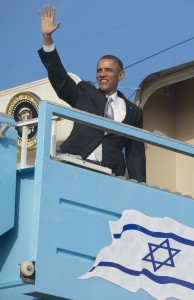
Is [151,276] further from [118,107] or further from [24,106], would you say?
[24,106]

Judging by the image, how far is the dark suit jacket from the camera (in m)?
6.63

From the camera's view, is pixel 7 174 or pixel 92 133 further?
pixel 92 133

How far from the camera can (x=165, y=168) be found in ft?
28.9

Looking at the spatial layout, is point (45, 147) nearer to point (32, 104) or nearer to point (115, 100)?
point (115, 100)

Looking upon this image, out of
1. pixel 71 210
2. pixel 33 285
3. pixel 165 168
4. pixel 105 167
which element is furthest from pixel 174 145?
pixel 165 168

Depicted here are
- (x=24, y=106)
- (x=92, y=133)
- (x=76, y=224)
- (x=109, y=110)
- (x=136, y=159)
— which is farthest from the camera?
(x=24, y=106)

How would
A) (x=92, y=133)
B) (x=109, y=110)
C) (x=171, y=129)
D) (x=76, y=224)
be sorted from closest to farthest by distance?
(x=76, y=224)
(x=92, y=133)
(x=109, y=110)
(x=171, y=129)

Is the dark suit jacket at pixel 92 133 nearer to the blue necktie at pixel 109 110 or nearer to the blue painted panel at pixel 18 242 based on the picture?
the blue necktie at pixel 109 110

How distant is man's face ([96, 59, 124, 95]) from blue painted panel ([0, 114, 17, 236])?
0.94 metres

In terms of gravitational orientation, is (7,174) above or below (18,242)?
above

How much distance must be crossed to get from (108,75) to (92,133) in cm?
49

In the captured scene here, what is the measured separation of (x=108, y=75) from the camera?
23.0 feet

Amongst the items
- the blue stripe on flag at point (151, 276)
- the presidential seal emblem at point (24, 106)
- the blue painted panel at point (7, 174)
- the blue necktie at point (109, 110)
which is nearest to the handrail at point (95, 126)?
the blue painted panel at point (7, 174)

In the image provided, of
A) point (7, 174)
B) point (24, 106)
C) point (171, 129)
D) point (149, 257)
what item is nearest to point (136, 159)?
point (149, 257)
